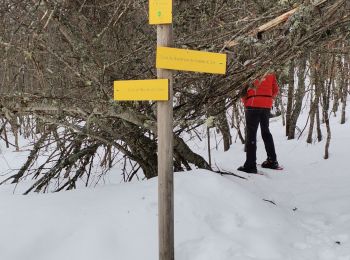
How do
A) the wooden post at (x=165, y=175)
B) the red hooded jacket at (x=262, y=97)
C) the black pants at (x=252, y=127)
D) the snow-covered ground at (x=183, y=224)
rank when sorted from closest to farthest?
1. the wooden post at (x=165, y=175)
2. the snow-covered ground at (x=183, y=224)
3. the red hooded jacket at (x=262, y=97)
4. the black pants at (x=252, y=127)

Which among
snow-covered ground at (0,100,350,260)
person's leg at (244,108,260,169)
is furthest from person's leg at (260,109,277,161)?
snow-covered ground at (0,100,350,260)

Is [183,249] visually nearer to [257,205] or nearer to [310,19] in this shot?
[257,205]

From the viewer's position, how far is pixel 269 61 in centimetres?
357

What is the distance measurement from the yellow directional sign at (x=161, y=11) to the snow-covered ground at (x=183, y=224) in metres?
1.59

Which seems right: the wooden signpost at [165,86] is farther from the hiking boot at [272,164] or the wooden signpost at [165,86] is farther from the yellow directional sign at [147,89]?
the hiking boot at [272,164]

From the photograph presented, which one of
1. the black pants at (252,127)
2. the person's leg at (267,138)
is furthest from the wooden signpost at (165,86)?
the person's leg at (267,138)

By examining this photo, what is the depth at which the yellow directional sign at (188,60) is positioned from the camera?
259 cm

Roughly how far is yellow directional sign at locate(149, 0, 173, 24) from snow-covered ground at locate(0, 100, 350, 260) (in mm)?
1589

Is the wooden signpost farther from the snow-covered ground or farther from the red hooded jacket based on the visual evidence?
the red hooded jacket

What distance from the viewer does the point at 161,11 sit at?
2602mm

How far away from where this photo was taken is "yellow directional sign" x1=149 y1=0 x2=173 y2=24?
2578 millimetres

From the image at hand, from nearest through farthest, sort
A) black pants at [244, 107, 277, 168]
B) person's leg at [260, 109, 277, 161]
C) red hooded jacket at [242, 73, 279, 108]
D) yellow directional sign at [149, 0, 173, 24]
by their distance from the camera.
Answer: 1. yellow directional sign at [149, 0, 173, 24]
2. red hooded jacket at [242, 73, 279, 108]
3. black pants at [244, 107, 277, 168]
4. person's leg at [260, 109, 277, 161]

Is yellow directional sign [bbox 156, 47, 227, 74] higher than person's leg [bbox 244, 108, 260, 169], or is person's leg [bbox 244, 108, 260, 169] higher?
yellow directional sign [bbox 156, 47, 227, 74]

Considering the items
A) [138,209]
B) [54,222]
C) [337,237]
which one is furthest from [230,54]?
[54,222]
